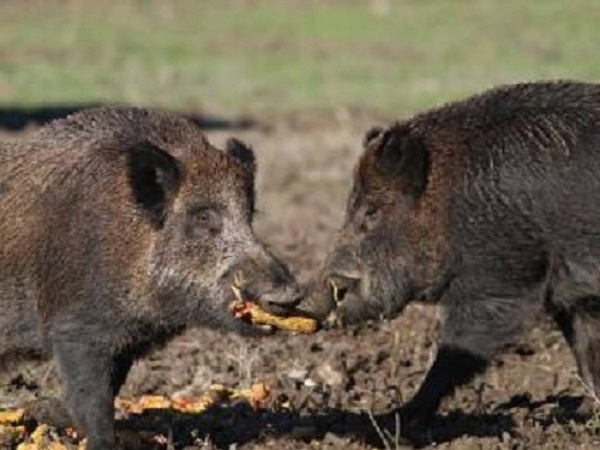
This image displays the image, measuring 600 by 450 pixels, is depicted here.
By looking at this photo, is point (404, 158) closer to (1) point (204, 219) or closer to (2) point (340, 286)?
(2) point (340, 286)

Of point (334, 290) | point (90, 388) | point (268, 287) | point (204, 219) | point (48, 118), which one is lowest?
point (48, 118)

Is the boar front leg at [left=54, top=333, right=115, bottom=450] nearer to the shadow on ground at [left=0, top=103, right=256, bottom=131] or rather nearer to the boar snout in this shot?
the boar snout

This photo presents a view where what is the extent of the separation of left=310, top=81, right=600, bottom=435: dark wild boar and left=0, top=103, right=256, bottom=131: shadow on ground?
43.8ft

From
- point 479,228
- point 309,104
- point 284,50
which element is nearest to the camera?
point 479,228

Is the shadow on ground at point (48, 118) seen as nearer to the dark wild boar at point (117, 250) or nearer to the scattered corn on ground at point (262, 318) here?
the dark wild boar at point (117, 250)

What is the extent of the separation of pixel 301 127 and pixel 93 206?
15.1 metres

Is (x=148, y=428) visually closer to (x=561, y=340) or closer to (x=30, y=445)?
(x=30, y=445)

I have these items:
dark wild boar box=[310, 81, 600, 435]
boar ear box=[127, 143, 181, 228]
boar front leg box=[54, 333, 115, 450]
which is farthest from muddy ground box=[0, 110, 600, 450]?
boar ear box=[127, 143, 181, 228]

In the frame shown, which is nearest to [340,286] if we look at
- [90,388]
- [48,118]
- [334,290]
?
[334,290]

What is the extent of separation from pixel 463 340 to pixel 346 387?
0.98m

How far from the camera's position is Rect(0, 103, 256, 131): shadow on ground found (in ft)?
76.2

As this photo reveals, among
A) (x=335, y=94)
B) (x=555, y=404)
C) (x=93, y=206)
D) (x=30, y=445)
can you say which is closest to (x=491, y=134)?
(x=555, y=404)

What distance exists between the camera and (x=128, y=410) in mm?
9422

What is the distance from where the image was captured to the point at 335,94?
90.3 ft
